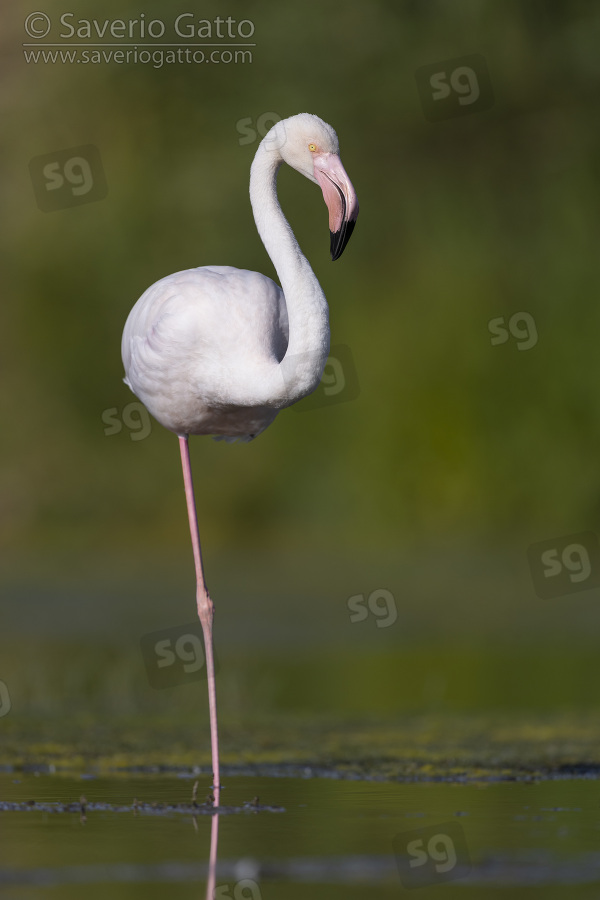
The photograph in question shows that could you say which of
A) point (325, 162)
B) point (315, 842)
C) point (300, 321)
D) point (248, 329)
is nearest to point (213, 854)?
point (315, 842)

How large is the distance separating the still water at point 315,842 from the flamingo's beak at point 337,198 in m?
2.05

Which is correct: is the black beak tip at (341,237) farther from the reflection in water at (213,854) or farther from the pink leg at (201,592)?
the reflection in water at (213,854)

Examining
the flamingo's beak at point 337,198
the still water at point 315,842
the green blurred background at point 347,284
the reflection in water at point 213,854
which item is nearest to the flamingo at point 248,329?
the flamingo's beak at point 337,198

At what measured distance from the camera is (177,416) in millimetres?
7125

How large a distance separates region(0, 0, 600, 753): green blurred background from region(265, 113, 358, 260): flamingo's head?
8193 mm

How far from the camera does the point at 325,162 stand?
637cm

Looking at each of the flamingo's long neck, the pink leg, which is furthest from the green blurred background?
the flamingo's long neck

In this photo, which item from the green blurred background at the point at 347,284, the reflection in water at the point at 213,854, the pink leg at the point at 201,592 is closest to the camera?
the reflection in water at the point at 213,854

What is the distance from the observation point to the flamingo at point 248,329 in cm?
624

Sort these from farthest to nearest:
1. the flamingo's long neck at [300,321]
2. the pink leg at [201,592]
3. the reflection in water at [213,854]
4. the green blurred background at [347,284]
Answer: the green blurred background at [347,284]
the pink leg at [201,592]
the flamingo's long neck at [300,321]
the reflection in water at [213,854]

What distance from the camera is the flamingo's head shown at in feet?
20.4

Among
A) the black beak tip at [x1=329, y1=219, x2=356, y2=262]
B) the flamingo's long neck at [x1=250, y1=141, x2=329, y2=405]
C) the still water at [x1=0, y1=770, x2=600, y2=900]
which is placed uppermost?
the black beak tip at [x1=329, y1=219, x2=356, y2=262]

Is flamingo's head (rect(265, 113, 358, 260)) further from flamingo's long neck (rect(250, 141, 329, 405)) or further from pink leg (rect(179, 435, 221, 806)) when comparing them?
pink leg (rect(179, 435, 221, 806))

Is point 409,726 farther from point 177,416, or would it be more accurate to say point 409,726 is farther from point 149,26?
point 149,26
